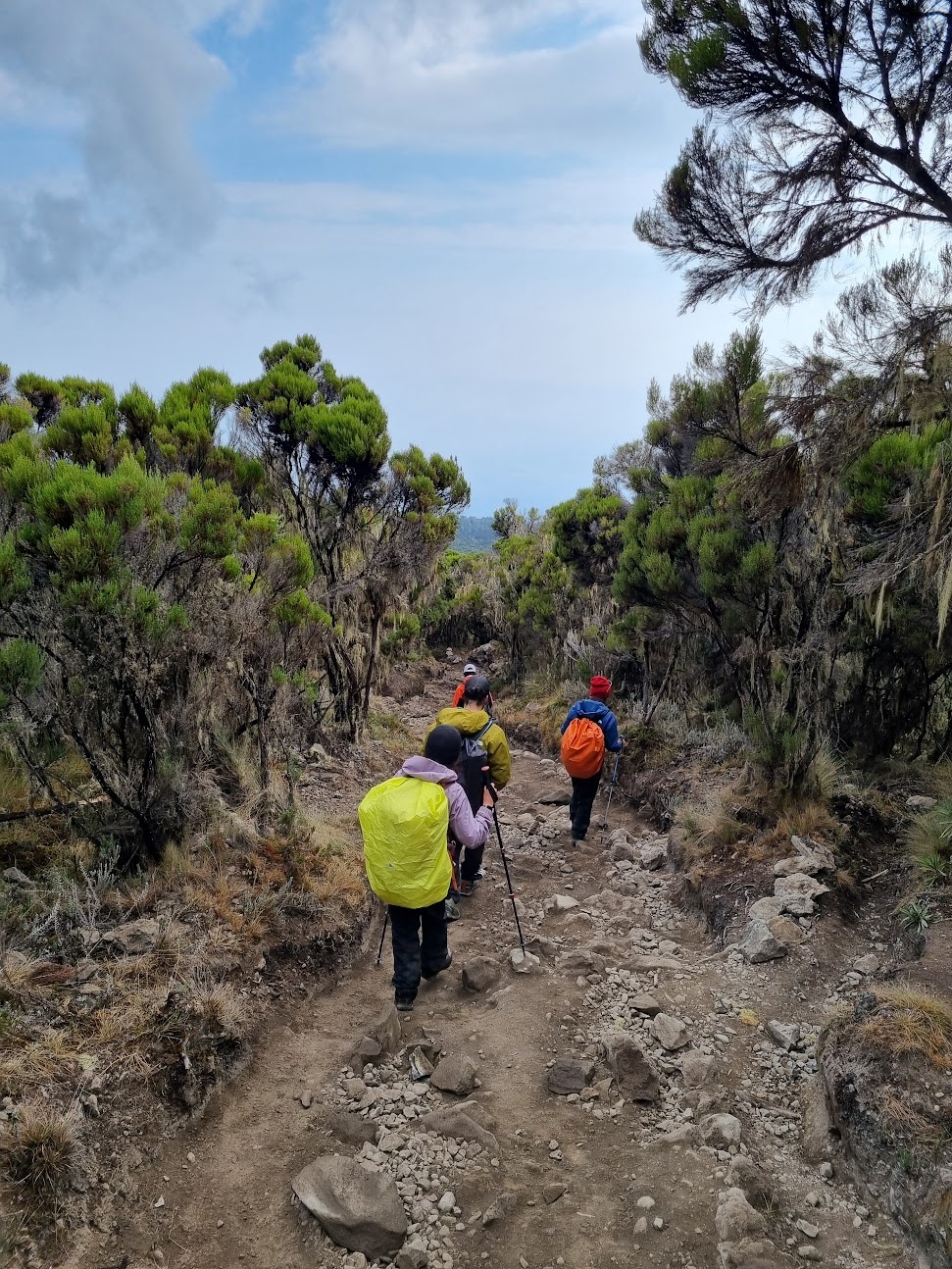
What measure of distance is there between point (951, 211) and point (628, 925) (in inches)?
230

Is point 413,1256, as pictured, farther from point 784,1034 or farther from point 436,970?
point 784,1034

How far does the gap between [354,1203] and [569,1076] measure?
1.39 meters

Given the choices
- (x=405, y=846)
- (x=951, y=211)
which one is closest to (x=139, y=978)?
(x=405, y=846)

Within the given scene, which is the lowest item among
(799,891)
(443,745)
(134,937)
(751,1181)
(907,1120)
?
(751,1181)

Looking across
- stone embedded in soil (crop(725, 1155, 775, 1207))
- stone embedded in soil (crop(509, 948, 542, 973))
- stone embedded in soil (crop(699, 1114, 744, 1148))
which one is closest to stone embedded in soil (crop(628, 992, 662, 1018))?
stone embedded in soil (crop(509, 948, 542, 973))

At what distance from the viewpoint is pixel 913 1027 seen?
349cm

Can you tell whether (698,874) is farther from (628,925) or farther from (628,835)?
(628,835)

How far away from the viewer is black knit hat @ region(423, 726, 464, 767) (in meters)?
4.73

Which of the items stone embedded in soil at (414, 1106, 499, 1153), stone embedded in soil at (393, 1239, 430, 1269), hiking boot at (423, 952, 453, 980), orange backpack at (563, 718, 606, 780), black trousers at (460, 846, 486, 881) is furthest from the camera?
orange backpack at (563, 718, 606, 780)

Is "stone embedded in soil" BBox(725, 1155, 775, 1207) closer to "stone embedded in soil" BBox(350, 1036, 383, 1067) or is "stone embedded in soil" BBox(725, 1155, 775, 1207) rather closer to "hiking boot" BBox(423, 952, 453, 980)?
"stone embedded in soil" BBox(350, 1036, 383, 1067)

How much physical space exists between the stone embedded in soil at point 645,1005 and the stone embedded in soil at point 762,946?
36.9 inches

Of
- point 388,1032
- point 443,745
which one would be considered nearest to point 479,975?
point 388,1032

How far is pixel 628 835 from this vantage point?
8.58 metres

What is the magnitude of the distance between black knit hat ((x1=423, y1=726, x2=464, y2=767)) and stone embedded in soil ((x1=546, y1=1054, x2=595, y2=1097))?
6.13ft
